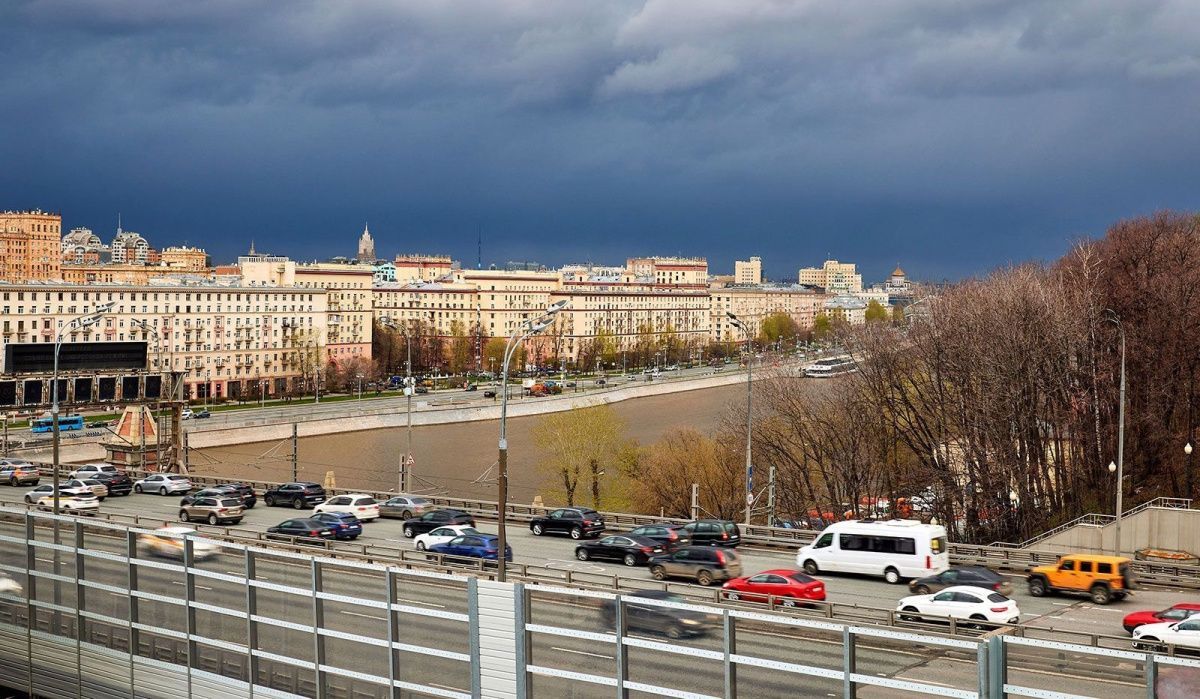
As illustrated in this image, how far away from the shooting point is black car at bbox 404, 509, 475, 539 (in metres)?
22.3

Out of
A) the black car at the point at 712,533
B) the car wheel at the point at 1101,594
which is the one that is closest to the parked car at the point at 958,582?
the car wheel at the point at 1101,594

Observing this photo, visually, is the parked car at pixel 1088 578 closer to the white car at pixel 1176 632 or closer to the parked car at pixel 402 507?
the white car at pixel 1176 632

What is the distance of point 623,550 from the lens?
64.1 feet

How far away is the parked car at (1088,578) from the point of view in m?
16.5

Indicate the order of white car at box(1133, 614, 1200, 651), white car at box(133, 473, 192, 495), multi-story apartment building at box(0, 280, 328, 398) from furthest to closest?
multi-story apartment building at box(0, 280, 328, 398), white car at box(133, 473, 192, 495), white car at box(1133, 614, 1200, 651)

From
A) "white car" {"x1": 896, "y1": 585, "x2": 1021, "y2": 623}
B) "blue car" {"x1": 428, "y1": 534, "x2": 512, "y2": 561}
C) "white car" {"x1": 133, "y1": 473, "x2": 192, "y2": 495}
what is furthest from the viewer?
"white car" {"x1": 133, "y1": 473, "x2": 192, "y2": 495}

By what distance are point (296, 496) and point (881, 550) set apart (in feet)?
48.1

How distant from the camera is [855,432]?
1350 inches

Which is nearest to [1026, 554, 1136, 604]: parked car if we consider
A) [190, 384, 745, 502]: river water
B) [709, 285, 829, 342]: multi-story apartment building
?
[190, 384, 745, 502]: river water

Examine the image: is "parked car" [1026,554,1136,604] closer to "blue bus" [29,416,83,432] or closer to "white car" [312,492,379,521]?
"white car" [312,492,379,521]

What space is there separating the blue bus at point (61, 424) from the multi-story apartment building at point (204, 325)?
362 inches

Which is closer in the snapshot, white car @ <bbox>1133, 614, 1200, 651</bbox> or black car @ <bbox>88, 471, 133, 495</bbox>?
white car @ <bbox>1133, 614, 1200, 651</bbox>

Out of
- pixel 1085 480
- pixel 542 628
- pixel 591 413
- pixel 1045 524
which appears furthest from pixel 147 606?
pixel 591 413

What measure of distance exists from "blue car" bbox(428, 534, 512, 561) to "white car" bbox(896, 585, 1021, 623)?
22.8ft
